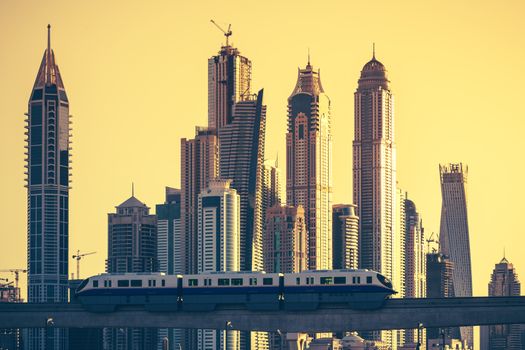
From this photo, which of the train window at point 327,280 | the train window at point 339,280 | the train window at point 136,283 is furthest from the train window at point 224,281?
the train window at point 339,280

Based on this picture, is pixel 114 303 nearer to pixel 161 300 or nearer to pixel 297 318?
pixel 161 300

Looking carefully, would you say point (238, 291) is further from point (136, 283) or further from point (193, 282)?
point (136, 283)

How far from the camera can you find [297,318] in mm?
190750

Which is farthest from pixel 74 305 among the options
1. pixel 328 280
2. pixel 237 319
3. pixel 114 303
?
pixel 328 280

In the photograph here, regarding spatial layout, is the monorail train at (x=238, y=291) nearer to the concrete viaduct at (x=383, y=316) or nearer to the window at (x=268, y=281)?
the window at (x=268, y=281)

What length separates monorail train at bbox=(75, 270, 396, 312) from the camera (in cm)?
18712

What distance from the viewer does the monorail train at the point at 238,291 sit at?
7367 inches

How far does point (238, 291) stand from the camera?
629ft

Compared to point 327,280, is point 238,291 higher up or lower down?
lower down

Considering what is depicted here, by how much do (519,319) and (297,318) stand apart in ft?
90.7

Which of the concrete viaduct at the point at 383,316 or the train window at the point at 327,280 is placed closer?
the concrete viaduct at the point at 383,316

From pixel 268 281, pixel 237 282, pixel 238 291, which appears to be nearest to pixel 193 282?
pixel 237 282

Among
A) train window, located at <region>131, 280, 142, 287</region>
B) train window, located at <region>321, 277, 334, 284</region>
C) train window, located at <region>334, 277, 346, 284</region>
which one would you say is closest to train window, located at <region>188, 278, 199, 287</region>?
A: train window, located at <region>131, 280, 142, 287</region>

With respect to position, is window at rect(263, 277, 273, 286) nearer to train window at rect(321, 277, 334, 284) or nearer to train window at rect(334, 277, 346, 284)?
train window at rect(321, 277, 334, 284)
